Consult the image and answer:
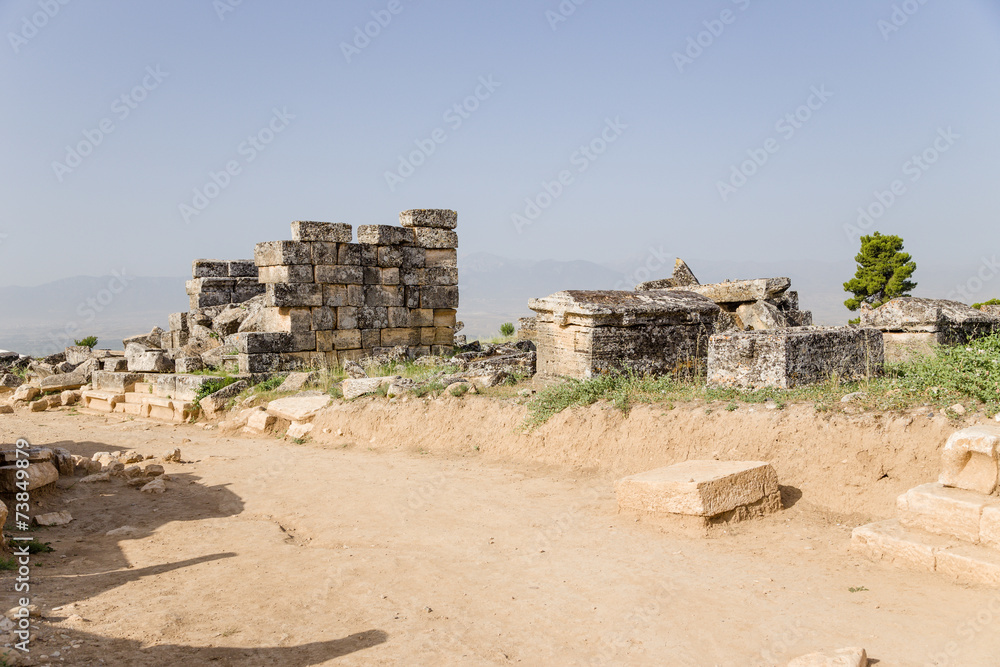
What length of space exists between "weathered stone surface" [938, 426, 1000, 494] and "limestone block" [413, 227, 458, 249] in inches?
416

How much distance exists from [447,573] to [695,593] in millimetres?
1748

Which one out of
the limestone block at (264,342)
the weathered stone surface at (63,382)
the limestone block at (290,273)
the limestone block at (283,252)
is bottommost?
the weathered stone surface at (63,382)

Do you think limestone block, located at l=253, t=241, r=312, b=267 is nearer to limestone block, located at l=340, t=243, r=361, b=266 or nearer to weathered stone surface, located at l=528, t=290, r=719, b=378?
limestone block, located at l=340, t=243, r=361, b=266

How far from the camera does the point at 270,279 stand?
43.1ft

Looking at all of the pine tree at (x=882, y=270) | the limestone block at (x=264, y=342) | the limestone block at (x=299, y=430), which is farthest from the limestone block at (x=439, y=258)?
the pine tree at (x=882, y=270)

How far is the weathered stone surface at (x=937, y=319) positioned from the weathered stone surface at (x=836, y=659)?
23.4 feet

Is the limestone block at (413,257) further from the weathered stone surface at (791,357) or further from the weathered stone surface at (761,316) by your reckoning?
the weathered stone surface at (791,357)

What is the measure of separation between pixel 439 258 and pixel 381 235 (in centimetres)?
135

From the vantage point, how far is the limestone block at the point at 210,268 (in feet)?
54.0

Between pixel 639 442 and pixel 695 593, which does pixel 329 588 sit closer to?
pixel 695 593

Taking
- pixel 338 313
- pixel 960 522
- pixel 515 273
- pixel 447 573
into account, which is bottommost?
pixel 447 573

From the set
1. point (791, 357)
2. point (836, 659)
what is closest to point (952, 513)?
point (836, 659)

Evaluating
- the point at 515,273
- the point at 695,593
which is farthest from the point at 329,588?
the point at 515,273

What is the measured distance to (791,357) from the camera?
758 centimetres
